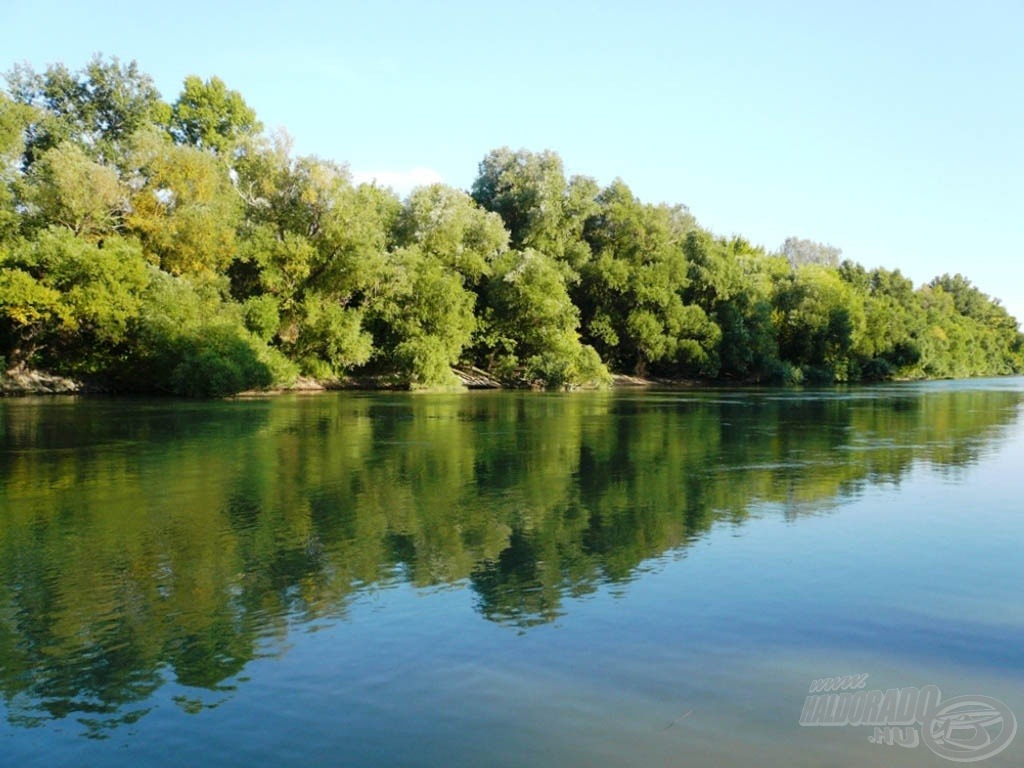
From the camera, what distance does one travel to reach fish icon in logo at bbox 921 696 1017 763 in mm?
6230

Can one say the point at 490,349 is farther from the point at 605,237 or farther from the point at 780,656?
the point at 780,656

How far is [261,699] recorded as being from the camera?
700 cm

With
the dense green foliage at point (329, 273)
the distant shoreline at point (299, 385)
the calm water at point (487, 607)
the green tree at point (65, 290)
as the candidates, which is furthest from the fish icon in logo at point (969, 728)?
the green tree at point (65, 290)

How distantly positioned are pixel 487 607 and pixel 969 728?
476cm

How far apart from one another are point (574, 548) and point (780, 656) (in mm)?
4557

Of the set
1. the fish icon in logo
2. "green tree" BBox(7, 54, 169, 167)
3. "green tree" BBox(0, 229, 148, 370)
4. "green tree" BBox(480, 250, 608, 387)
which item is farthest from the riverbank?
the fish icon in logo

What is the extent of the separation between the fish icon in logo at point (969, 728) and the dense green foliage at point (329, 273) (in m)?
47.5

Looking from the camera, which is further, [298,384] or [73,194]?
[298,384]

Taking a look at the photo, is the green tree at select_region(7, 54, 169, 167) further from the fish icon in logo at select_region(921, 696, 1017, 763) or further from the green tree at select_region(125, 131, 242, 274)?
the fish icon in logo at select_region(921, 696, 1017, 763)

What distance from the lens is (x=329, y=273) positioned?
6209 centimetres

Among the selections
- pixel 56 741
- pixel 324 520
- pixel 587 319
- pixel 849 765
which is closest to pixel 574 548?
pixel 324 520

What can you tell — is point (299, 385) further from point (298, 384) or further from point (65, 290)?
point (65, 290)

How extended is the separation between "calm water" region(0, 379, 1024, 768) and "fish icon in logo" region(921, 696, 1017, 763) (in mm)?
139

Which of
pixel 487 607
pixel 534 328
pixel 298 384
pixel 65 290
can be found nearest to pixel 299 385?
pixel 298 384
